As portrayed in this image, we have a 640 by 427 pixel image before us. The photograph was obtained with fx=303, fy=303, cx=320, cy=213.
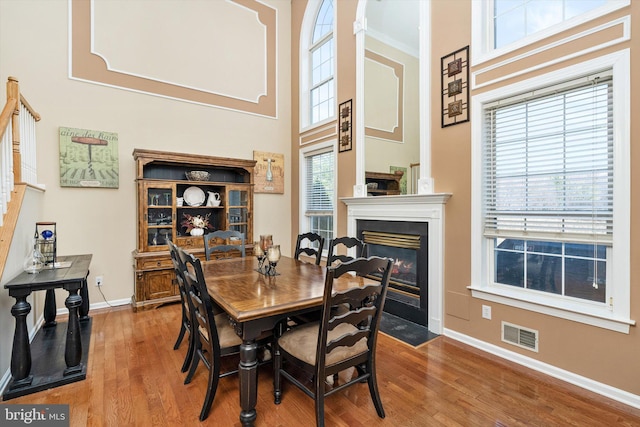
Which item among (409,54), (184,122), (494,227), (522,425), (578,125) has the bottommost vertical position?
(522,425)

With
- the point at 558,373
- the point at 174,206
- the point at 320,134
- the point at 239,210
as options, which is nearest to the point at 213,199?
the point at 239,210

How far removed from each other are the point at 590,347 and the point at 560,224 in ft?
2.84

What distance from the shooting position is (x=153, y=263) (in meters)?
3.73

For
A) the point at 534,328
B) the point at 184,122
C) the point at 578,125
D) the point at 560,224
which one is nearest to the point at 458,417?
the point at 534,328

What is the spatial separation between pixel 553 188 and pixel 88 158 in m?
4.76

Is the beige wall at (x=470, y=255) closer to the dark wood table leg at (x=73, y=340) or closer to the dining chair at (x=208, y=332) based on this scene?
the dining chair at (x=208, y=332)

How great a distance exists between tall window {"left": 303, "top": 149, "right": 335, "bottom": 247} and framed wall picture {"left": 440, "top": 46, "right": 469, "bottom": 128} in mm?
1843

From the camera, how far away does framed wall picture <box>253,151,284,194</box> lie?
4918 millimetres

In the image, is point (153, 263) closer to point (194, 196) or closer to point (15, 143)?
point (194, 196)

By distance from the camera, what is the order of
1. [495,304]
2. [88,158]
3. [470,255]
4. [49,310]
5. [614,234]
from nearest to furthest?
[614,234], [495,304], [470,255], [49,310], [88,158]

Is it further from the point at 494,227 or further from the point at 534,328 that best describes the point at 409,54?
the point at 534,328

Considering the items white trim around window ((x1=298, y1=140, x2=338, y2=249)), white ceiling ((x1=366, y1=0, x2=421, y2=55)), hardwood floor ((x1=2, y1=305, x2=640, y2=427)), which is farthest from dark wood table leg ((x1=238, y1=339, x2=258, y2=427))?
white ceiling ((x1=366, y1=0, x2=421, y2=55))

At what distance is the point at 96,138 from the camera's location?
12.0 ft

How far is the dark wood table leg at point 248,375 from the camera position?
1627mm
